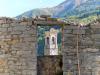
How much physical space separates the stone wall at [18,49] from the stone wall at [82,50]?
941mm

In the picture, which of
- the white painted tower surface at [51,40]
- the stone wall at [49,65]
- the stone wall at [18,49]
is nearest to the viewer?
the stone wall at [18,49]

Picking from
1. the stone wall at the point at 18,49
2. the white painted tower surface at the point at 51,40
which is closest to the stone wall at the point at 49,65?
the stone wall at the point at 18,49

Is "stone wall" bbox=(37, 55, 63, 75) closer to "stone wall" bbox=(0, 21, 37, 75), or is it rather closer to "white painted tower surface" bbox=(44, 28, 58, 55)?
"stone wall" bbox=(0, 21, 37, 75)

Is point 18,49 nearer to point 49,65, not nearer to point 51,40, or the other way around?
point 49,65

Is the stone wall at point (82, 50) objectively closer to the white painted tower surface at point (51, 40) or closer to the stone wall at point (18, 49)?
the stone wall at point (18, 49)

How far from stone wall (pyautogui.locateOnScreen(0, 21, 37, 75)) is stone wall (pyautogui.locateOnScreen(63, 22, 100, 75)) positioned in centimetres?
94

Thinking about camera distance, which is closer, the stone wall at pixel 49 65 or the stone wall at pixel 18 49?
the stone wall at pixel 18 49

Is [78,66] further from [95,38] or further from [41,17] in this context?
[41,17]

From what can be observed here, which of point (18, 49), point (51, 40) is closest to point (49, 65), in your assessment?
point (18, 49)

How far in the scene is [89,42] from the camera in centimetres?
1223

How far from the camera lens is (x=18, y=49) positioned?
1224 cm

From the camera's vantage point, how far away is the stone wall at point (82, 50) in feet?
40.0

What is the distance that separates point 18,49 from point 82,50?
188 cm

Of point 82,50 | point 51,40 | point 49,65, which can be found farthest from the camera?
point 51,40
